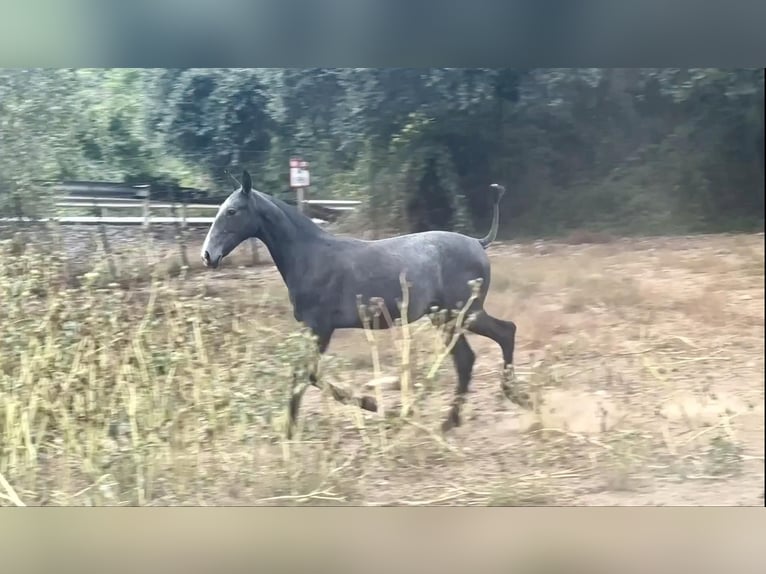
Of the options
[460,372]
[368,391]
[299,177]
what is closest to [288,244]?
[299,177]

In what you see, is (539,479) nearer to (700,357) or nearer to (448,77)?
(700,357)

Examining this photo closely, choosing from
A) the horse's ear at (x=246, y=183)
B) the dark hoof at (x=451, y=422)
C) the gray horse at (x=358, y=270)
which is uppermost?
the horse's ear at (x=246, y=183)

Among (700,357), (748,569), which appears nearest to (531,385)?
(700,357)

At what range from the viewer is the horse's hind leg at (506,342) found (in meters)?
1.72

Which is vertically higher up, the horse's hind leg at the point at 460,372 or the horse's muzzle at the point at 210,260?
the horse's muzzle at the point at 210,260

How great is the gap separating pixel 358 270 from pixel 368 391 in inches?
12.1

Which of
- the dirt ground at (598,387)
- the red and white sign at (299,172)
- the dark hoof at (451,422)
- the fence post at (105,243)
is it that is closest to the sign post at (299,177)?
the red and white sign at (299,172)

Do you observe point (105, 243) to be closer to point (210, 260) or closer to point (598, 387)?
point (210, 260)

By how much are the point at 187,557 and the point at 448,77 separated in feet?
4.57

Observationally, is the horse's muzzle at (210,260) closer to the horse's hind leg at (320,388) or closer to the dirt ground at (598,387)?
the dirt ground at (598,387)

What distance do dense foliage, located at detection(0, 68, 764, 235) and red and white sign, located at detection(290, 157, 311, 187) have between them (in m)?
0.02

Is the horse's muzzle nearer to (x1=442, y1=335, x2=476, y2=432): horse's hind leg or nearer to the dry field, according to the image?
the dry field

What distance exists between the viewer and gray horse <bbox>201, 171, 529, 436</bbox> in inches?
67.7
